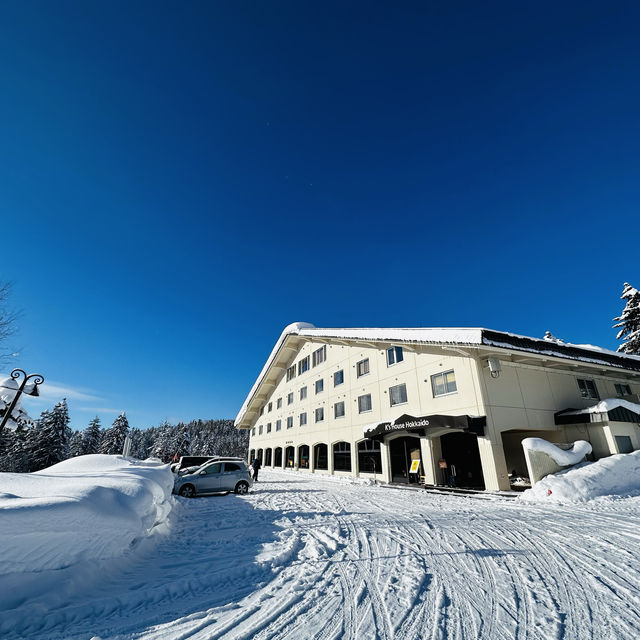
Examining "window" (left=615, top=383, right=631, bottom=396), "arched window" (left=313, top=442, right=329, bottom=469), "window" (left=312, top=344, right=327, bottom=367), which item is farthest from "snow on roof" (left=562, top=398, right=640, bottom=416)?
"window" (left=312, top=344, right=327, bottom=367)

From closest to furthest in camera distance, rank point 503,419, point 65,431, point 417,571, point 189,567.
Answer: point 417,571 < point 189,567 < point 503,419 < point 65,431

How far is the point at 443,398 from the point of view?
17.9 meters

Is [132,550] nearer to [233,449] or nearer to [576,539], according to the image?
[576,539]

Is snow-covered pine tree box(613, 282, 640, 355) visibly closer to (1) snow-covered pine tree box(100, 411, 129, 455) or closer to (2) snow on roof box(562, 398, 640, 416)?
(2) snow on roof box(562, 398, 640, 416)

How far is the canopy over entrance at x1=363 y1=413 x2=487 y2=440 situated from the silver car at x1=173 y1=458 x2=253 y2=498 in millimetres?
8416

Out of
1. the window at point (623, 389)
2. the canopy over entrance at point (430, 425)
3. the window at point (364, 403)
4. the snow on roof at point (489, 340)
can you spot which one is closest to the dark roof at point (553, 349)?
the snow on roof at point (489, 340)

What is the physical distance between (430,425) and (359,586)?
43.2 feet

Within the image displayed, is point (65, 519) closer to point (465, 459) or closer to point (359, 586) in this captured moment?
point (359, 586)

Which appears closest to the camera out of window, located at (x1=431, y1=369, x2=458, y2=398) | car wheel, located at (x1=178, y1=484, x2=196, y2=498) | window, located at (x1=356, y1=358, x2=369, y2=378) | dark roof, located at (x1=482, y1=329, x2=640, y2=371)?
car wheel, located at (x1=178, y1=484, x2=196, y2=498)

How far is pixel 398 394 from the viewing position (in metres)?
21.2

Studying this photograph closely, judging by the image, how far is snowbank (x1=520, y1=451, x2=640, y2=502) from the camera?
1206 cm

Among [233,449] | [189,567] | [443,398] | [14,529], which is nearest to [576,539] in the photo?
[189,567]

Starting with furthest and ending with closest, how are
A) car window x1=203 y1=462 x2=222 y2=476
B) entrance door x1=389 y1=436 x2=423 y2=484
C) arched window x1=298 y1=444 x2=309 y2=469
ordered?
arched window x1=298 y1=444 x2=309 y2=469
entrance door x1=389 y1=436 x2=423 y2=484
car window x1=203 y1=462 x2=222 y2=476

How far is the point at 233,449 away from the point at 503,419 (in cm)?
9546
